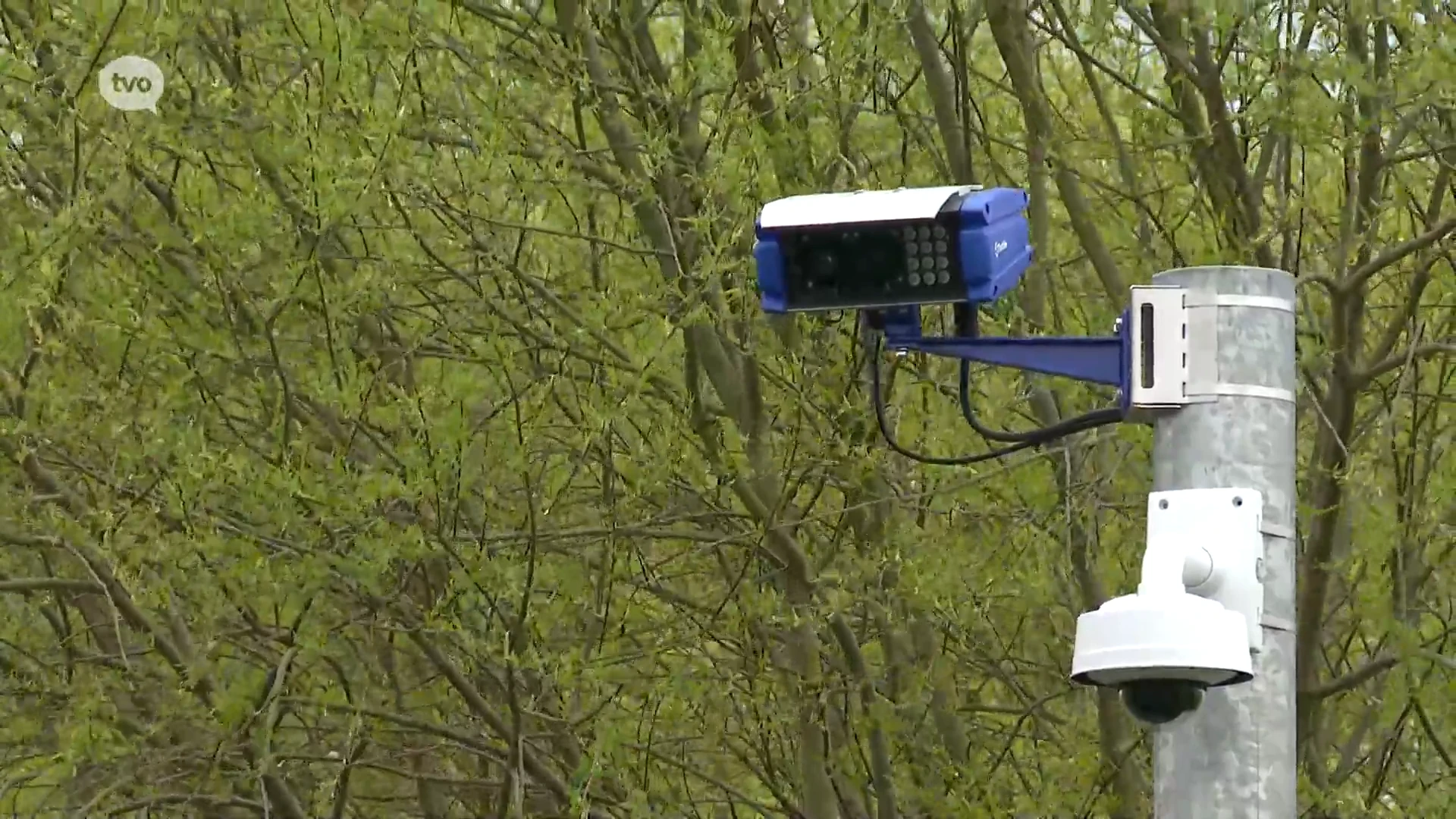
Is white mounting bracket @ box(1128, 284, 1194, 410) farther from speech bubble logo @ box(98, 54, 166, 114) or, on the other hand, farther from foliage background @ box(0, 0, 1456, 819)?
speech bubble logo @ box(98, 54, 166, 114)

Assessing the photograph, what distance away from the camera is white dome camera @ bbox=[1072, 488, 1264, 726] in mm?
2525

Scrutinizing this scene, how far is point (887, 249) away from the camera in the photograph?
2.95m

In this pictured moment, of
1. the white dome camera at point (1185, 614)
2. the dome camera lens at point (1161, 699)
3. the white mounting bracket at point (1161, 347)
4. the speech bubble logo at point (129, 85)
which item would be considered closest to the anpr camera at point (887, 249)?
the white mounting bracket at point (1161, 347)

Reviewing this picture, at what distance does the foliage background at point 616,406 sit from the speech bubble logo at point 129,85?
2.8 inches

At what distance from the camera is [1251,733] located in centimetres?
263

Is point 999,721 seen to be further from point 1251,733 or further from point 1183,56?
point 1251,733

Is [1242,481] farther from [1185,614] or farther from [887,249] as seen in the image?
[887,249]

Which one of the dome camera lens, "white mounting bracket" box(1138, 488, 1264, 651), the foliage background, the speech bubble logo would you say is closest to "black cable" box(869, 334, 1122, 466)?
"white mounting bracket" box(1138, 488, 1264, 651)

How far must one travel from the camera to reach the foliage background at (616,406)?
5688 mm

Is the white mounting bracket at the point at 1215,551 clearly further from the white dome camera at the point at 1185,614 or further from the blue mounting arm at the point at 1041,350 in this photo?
the blue mounting arm at the point at 1041,350

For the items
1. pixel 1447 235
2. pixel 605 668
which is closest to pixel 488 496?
pixel 605 668

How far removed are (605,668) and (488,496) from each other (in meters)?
0.65

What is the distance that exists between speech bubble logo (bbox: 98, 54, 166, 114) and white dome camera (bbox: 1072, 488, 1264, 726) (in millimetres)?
3865

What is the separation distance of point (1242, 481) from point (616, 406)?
3.13m
